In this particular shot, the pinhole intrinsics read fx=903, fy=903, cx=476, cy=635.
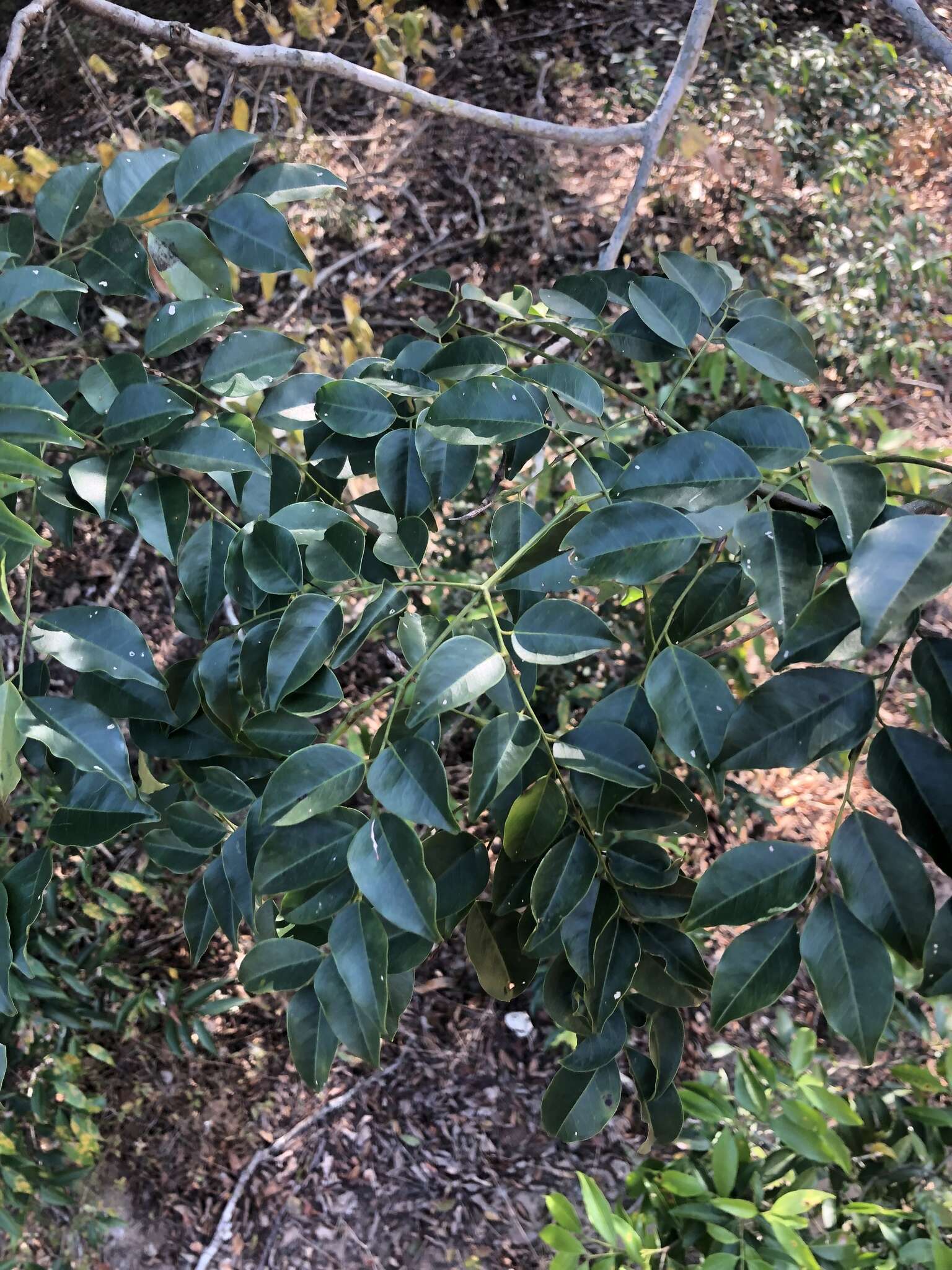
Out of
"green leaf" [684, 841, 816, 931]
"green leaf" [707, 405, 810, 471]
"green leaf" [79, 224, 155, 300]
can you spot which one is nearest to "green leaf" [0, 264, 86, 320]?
"green leaf" [79, 224, 155, 300]

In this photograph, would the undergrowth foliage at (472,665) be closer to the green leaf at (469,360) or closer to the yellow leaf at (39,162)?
the green leaf at (469,360)

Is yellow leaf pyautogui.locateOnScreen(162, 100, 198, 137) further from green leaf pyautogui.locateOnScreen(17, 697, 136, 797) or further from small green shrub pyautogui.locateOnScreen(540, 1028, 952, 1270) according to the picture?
small green shrub pyautogui.locateOnScreen(540, 1028, 952, 1270)

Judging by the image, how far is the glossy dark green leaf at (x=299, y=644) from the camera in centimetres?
58

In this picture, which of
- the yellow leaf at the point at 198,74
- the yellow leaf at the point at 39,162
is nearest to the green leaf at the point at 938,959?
the yellow leaf at the point at 39,162

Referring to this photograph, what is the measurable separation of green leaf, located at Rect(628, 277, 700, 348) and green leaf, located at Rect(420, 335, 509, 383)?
0.35ft

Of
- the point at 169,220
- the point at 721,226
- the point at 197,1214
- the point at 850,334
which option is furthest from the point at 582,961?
the point at 721,226

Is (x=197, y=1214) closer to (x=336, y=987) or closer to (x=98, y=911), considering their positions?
(x=98, y=911)

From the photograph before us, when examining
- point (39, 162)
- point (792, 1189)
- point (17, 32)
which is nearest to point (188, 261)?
point (17, 32)

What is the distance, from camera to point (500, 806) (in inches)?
26.4

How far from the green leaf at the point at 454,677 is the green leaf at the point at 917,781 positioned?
0.69 feet

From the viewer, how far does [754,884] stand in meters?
0.51

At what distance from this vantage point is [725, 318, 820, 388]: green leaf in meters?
0.64

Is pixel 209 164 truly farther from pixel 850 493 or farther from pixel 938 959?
pixel 938 959

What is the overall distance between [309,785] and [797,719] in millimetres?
276
